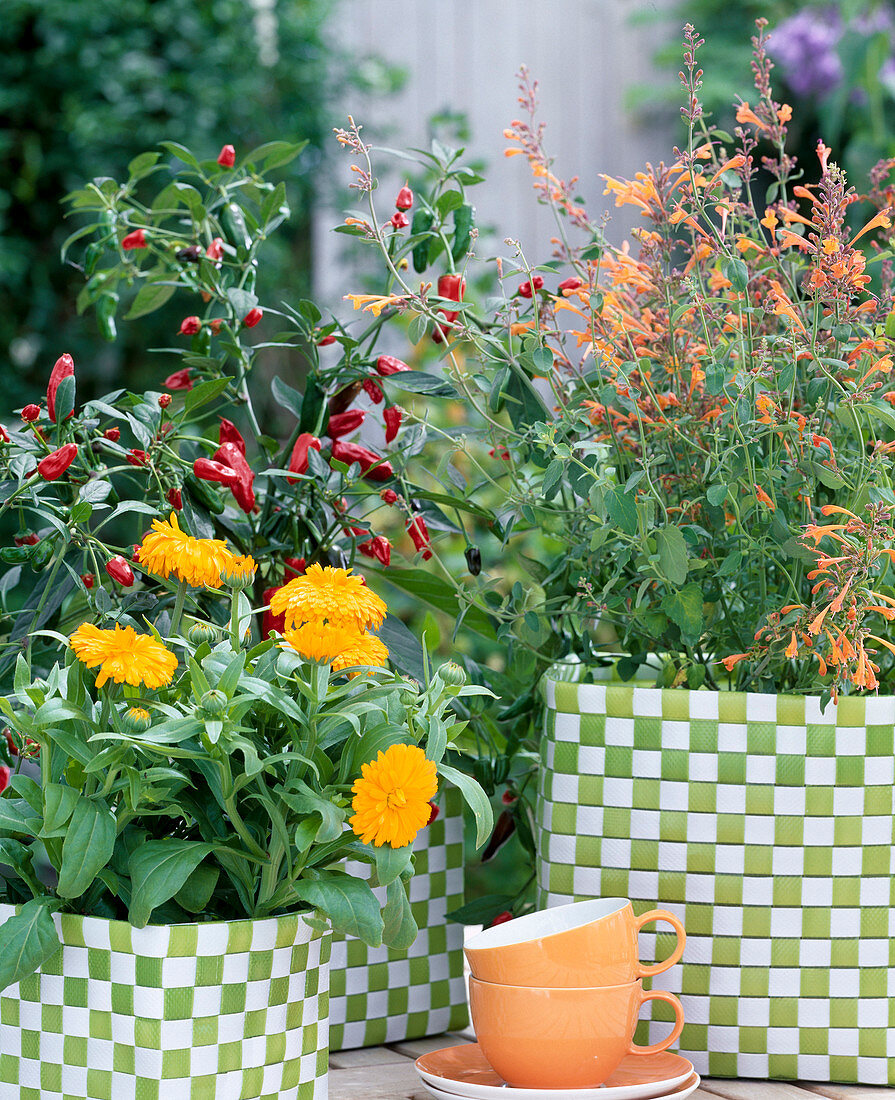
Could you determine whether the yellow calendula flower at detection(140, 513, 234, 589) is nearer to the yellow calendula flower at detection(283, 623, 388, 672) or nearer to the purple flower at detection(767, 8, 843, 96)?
the yellow calendula flower at detection(283, 623, 388, 672)

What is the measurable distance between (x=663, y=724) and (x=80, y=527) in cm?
28

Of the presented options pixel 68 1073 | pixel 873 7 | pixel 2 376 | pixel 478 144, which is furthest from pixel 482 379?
pixel 478 144

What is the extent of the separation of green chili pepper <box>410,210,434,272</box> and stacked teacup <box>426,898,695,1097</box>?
36 cm

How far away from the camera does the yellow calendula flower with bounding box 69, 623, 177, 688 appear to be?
0.42 m

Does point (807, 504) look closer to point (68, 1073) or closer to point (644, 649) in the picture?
point (644, 649)

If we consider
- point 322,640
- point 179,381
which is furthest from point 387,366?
point 322,640

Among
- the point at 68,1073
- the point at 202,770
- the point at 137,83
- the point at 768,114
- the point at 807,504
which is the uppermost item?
the point at 137,83

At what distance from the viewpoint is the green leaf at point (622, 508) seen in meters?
0.52

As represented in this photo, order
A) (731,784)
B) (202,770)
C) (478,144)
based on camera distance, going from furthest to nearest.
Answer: (478,144) → (731,784) → (202,770)

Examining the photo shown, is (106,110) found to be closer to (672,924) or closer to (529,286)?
(529,286)

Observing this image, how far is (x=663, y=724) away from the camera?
21.9 inches

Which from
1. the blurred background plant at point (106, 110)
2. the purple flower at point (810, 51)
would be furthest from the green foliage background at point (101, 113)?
the purple flower at point (810, 51)

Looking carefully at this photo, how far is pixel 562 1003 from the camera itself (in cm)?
48

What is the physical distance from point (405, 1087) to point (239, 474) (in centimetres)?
30
